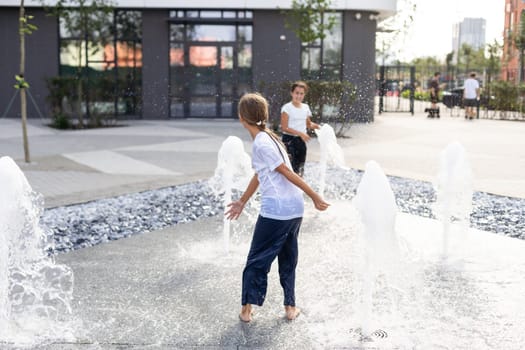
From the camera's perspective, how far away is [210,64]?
78.4ft

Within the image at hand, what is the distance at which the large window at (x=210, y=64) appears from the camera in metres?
23.7

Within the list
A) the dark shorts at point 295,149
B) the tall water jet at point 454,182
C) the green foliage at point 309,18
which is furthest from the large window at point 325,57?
the tall water jet at point 454,182

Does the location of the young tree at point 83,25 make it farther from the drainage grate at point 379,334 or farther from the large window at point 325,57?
the drainage grate at point 379,334

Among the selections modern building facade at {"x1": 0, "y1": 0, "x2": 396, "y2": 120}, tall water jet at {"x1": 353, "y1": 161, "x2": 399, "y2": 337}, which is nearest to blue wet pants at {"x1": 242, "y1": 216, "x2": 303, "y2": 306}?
tall water jet at {"x1": 353, "y1": 161, "x2": 399, "y2": 337}

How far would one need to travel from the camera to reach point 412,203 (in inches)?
358

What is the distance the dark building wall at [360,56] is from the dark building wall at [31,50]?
1035 cm

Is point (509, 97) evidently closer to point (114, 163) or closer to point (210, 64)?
point (210, 64)

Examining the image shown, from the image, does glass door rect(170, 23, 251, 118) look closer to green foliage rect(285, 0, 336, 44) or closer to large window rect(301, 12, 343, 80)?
large window rect(301, 12, 343, 80)

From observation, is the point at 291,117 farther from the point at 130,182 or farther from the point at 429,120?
the point at 429,120

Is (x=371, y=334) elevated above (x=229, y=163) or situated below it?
below

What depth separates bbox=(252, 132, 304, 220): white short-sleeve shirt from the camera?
14.6 ft

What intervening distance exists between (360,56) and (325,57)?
125 centimetres

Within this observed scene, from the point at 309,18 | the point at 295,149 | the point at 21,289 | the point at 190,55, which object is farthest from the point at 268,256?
the point at 190,55

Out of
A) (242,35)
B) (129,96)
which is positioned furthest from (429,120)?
(129,96)
